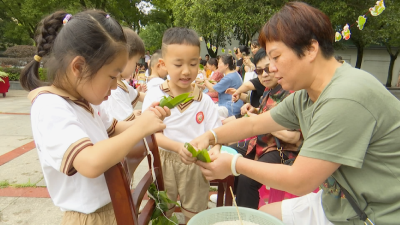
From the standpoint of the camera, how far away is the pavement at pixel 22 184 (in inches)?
102

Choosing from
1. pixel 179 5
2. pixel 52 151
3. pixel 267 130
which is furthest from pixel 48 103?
pixel 179 5

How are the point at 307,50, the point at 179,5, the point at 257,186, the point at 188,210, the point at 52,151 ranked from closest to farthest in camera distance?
the point at 52,151
the point at 307,50
the point at 188,210
the point at 257,186
the point at 179,5

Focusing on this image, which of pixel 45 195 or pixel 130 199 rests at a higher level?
pixel 130 199

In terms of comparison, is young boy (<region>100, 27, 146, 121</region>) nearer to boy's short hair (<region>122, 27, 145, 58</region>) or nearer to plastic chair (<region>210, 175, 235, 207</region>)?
boy's short hair (<region>122, 27, 145, 58</region>)

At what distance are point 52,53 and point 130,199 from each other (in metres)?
0.75

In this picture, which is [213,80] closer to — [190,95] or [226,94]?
[226,94]

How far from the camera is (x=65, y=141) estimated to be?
1.05 meters

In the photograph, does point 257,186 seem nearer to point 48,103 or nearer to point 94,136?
point 94,136

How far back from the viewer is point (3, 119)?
6391mm

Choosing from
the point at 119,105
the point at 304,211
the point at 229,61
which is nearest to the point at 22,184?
the point at 119,105

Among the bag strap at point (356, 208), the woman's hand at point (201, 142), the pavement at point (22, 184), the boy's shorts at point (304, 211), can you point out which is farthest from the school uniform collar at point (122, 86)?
the bag strap at point (356, 208)

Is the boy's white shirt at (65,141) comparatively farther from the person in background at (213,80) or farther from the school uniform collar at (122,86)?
the person in background at (213,80)

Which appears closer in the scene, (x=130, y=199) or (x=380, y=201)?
(x=130, y=199)

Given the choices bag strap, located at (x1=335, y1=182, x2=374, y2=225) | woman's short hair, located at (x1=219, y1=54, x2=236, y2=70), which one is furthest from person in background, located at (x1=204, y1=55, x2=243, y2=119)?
bag strap, located at (x1=335, y1=182, x2=374, y2=225)
